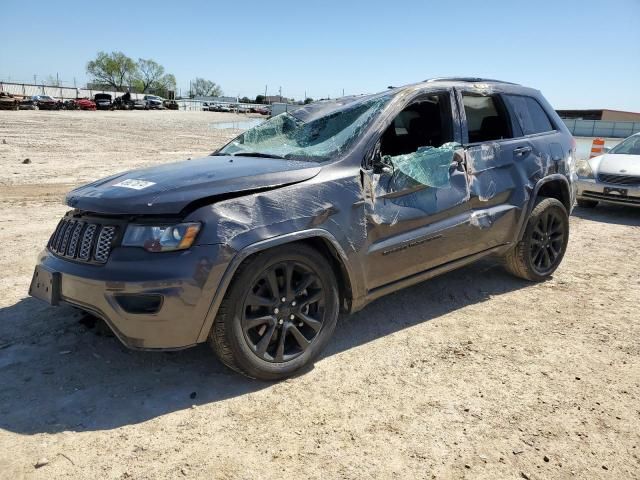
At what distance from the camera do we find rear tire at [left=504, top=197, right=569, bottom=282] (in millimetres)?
4902

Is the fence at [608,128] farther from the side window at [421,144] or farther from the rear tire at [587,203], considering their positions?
the side window at [421,144]

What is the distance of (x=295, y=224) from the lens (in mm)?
3098

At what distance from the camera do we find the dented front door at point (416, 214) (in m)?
3.54

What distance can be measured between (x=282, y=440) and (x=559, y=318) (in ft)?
8.92

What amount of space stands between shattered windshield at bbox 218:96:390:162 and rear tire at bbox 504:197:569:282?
2013 mm

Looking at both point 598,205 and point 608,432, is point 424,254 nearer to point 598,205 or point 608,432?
point 608,432

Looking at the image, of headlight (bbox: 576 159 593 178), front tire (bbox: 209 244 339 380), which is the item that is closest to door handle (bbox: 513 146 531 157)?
front tire (bbox: 209 244 339 380)

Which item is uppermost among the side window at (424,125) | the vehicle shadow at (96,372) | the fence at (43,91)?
the fence at (43,91)

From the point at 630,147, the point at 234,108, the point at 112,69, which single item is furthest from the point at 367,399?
the point at 112,69

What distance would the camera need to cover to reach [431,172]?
388 centimetres

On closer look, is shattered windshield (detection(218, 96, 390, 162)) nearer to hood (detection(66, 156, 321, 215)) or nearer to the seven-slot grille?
hood (detection(66, 156, 321, 215))

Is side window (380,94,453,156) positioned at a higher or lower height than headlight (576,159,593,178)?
higher

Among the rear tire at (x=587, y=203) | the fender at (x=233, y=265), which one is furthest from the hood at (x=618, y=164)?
the fender at (x=233, y=265)

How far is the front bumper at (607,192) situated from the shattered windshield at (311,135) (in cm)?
612
